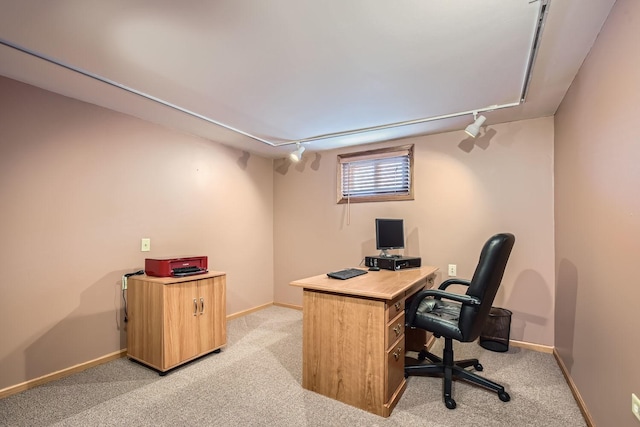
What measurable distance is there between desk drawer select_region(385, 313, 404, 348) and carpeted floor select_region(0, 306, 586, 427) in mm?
448

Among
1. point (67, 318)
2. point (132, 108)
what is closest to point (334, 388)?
point (67, 318)

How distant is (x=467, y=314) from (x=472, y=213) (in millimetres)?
1554

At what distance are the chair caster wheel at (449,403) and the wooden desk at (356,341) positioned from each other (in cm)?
29

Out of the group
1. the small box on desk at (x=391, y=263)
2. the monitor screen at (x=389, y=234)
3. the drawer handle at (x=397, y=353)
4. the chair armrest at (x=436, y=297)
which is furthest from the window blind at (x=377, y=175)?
the drawer handle at (x=397, y=353)

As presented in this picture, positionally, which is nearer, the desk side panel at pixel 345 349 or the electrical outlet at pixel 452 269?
the desk side panel at pixel 345 349

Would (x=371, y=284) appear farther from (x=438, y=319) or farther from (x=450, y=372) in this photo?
(x=450, y=372)

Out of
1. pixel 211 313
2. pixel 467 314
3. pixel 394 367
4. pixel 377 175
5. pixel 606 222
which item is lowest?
pixel 394 367

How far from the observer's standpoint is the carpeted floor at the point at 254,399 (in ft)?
6.05

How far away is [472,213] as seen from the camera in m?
3.16

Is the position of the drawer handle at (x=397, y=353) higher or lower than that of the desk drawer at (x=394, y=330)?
lower

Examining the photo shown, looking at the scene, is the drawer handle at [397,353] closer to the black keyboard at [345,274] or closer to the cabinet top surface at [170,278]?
the black keyboard at [345,274]

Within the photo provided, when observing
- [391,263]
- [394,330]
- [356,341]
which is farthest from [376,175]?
[356,341]

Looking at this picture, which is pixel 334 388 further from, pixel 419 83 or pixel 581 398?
pixel 419 83

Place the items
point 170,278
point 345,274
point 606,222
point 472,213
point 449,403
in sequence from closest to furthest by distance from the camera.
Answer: point 606,222 → point 449,403 → point 345,274 → point 170,278 → point 472,213
